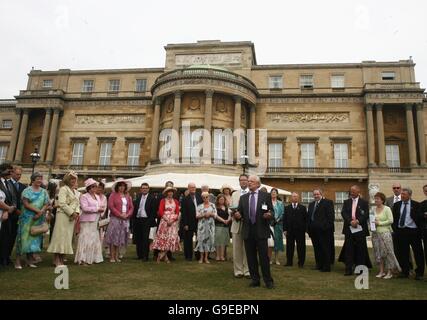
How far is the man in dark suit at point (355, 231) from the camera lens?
842 centimetres

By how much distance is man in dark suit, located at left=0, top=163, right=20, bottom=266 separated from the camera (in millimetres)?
7788

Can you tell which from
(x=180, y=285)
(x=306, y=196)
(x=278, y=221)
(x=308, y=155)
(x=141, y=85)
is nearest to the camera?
(x=180, y=285)

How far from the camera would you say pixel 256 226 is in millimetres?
6586

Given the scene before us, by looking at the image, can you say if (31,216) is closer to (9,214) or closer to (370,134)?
(9,214)

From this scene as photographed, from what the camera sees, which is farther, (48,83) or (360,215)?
(48,83)

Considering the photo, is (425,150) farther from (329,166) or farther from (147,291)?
(147,291)

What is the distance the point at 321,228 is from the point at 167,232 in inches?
168

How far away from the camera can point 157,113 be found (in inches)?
1235

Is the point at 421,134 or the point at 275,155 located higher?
the point at 421,134

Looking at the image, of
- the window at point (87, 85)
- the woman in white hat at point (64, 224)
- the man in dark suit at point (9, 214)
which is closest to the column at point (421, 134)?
the woman in white hat at point (64, 224)

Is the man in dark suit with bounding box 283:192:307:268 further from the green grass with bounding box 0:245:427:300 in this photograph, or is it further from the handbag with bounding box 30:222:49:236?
the handbag with bounding box 30:222:49:236

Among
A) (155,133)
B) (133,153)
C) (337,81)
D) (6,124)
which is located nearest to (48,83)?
(6,124)

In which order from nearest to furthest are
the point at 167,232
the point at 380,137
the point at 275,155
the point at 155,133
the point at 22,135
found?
the point at 167,232 < the point at 380,137 < the point at 155,133 < the point at 275,155 < the point at 22,135

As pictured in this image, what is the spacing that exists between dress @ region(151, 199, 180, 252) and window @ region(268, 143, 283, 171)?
2310 cm
